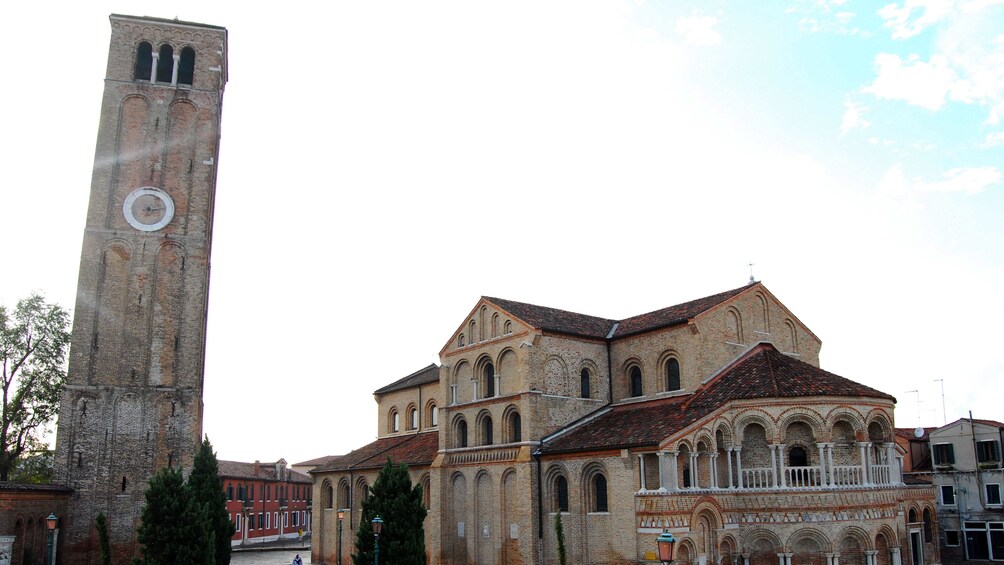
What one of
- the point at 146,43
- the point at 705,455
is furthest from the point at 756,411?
the point at 146,43

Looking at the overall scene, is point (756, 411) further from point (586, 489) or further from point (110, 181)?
point (110, 181)

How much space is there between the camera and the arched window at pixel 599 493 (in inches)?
1208

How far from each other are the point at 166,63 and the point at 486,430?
2577 centimetres

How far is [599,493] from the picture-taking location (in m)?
30.9

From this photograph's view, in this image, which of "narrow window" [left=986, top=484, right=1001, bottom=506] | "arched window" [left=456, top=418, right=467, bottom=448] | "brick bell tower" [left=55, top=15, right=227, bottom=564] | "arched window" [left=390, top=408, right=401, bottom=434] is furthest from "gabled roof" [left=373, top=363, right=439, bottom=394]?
"narrow window" [left=986, top=484, right=1001, bottom=506]

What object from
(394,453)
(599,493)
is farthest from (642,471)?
(394,453)

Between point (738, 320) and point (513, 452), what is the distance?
11555 millimetres

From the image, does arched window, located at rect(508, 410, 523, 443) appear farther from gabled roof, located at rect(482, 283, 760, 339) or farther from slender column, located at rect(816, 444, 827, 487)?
slender column, located at rect(816, 444, 827, 487)

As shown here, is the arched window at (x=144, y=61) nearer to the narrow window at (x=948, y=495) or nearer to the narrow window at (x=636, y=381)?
the narrow window at (x=636, y=381)

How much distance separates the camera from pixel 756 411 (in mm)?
28484

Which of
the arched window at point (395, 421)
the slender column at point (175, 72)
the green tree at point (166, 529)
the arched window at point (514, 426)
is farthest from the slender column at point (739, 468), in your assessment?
the slender column at point (175, 72)

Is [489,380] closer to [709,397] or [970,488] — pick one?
[709,397]

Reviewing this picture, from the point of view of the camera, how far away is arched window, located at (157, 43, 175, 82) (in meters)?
40.9

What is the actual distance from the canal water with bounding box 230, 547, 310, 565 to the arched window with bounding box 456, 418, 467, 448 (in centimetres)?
1507
